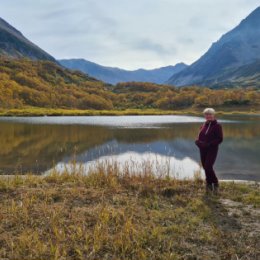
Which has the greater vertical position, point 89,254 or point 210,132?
point 210,132

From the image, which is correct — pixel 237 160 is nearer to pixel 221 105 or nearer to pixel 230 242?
pixel 230 242

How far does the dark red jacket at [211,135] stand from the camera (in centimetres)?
1132

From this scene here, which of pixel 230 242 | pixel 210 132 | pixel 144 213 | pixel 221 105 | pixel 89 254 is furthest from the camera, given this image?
pixel 221 105

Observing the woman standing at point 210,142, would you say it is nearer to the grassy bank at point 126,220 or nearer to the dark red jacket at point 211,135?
the dark red jacket at point 211,135

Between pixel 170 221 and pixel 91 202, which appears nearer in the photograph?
pixel 170 221

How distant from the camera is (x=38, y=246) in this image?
249 inches

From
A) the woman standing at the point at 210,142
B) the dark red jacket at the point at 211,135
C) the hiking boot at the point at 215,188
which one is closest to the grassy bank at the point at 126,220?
the hiking boot at the point at 215,188

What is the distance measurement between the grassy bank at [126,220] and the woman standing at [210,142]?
42cm

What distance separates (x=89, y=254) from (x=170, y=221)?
2402 mm

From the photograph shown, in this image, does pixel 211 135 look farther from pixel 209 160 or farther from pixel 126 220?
pixel 126 220

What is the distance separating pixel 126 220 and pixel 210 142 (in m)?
4.70

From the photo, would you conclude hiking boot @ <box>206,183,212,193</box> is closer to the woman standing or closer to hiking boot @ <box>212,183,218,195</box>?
the woman standing

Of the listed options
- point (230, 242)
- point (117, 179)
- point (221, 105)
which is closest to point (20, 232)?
point (230, 242)

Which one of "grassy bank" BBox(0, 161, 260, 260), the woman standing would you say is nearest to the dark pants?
the woman standing
